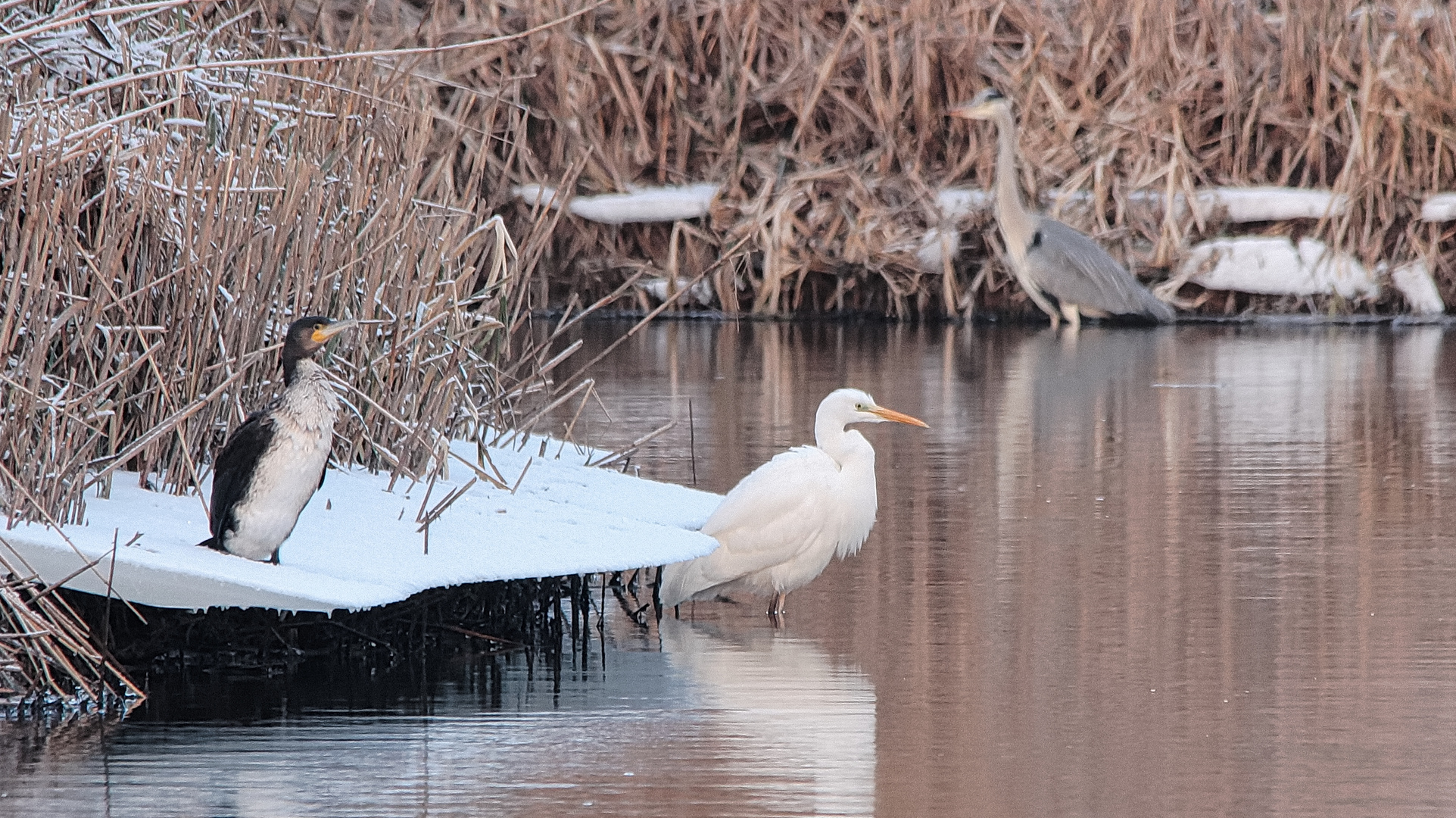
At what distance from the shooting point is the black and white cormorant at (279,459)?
17.8ft

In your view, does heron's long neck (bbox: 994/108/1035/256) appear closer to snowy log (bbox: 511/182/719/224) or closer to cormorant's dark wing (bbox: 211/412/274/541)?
snowy log (bbox: 511/182/719/224)

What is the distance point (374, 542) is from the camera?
5969 mm

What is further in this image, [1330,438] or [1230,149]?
[1230,149]

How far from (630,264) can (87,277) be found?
538 inches

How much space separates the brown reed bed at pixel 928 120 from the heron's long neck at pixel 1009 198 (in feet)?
4.93

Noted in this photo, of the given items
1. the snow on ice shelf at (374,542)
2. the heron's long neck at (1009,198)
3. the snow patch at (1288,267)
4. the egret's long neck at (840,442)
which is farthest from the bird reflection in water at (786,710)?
the snow patch at (1288,267)

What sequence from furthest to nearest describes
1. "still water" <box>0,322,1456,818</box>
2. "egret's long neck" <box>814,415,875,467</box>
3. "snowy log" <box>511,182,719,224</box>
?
"snowy log" <box>511,182,719,224</box>
"egret's long neck" <box>814,415,875,467</box>
"still water" <box>0,322,1456,818</box>

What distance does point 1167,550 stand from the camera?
293 inches

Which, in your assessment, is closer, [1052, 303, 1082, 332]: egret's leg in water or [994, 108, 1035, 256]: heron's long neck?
[994, 108, 1035, 256]: heron's long neck

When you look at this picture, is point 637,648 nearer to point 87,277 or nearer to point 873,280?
point 87,277

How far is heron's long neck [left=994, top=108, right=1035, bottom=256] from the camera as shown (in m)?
16.7

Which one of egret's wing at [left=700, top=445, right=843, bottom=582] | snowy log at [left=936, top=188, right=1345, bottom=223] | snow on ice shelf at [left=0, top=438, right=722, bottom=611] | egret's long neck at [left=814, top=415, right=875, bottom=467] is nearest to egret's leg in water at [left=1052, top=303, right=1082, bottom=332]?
snowy log at [left=936, top=188, right=1345, bottom=223]

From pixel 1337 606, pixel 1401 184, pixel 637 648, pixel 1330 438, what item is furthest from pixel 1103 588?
pixel 1401 184

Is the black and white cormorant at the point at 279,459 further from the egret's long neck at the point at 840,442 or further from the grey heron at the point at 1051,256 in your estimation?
the grey heron at the point at 1051,256
